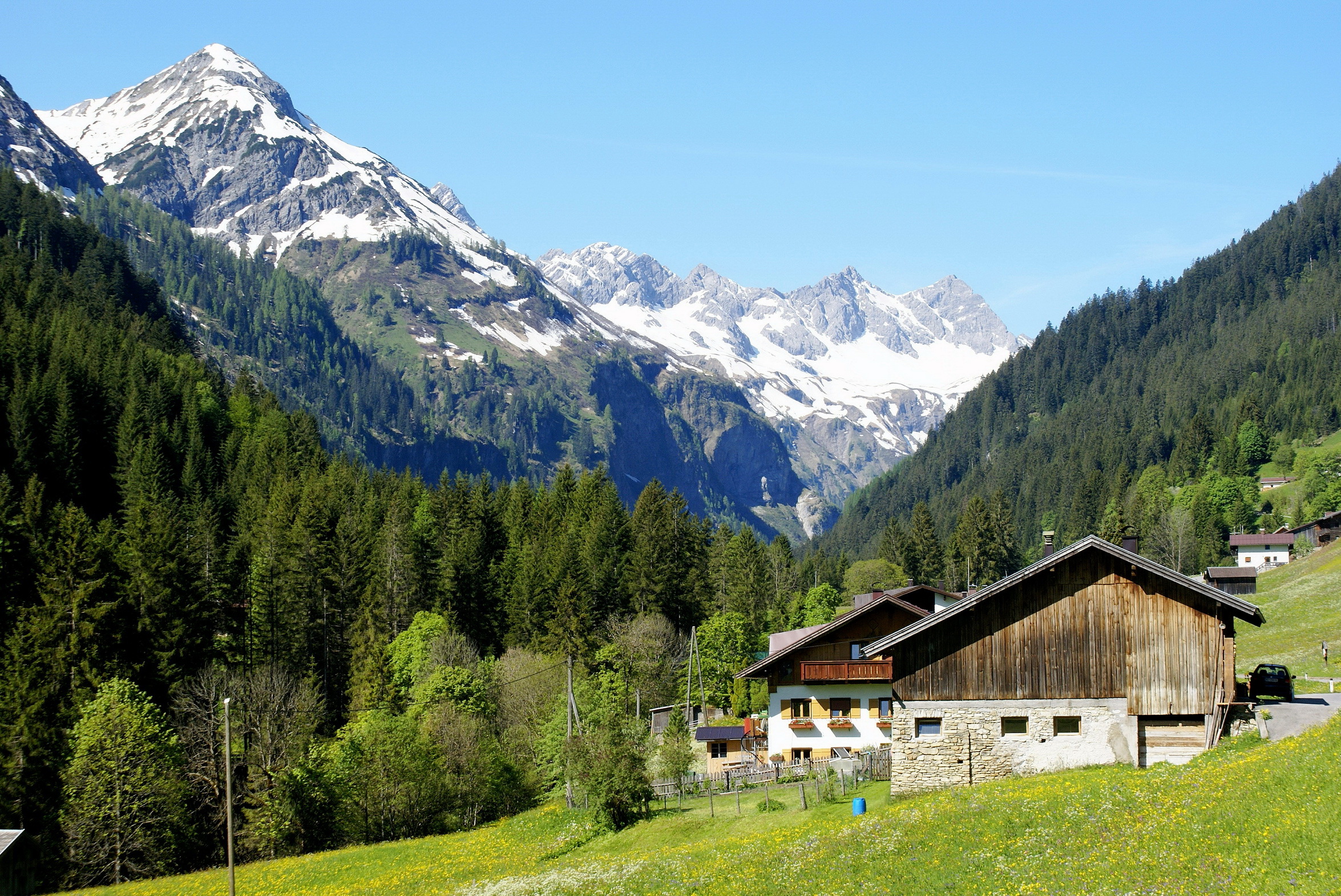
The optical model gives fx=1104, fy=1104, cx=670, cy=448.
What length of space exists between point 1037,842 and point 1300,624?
63.8m

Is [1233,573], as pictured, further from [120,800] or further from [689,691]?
[120,800]

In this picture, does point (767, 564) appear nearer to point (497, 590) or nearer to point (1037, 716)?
point (497, 590)

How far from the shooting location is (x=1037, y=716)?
33.0m

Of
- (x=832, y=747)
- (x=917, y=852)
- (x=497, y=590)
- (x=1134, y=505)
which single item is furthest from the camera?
(x=1134, y=505)

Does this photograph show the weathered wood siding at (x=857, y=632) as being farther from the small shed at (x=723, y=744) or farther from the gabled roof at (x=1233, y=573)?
the gabled roof at (x=1233, y=573)

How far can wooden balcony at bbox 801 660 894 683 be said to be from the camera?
2170 inches

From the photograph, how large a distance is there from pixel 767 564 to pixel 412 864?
85355 mm

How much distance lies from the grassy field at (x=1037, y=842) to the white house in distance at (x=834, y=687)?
16.4 meters

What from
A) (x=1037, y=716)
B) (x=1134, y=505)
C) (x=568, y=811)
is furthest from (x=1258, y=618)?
(x=1134, y=505)

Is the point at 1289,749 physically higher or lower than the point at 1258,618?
lower

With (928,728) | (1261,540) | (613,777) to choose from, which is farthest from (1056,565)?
(1261,540)

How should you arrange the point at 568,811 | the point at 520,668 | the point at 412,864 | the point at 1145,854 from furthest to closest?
the point at 520,668, the point at 568,811, the point at 412,864, the point at 1145,854

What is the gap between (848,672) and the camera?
5519 cm

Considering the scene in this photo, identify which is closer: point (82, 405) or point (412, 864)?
point (412, 864)
